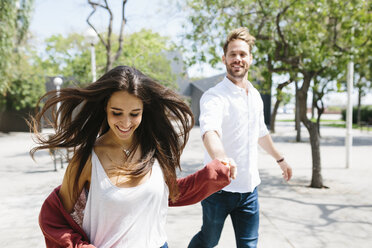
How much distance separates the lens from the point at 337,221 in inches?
179

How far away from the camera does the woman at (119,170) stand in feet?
4.56

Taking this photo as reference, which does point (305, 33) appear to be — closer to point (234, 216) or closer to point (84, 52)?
point (234, 216)

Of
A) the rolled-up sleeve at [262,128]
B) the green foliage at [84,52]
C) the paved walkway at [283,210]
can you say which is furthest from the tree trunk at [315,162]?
the green foliage at [84,52]

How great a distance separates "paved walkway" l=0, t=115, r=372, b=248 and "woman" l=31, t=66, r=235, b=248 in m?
2.40

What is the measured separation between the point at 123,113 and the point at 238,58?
1.21 meters

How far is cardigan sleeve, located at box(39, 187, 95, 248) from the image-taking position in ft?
4.27

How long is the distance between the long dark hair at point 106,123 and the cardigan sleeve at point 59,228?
0.10 metres

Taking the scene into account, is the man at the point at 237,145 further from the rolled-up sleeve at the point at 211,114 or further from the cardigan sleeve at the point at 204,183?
the cardigan sleeve at the point at 204,183

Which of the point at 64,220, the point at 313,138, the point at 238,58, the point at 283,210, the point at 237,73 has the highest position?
the point at 238,58

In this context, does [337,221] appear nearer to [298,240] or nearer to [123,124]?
[298,240]

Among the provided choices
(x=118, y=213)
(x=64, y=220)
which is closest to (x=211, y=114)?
(x=118, y=213)

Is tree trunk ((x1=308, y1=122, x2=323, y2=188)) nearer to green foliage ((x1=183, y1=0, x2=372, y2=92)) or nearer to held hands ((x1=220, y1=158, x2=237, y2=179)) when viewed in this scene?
green foliage ((x1=183, y1=0, x2=372, y2=92))

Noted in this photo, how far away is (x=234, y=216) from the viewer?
2.44 m

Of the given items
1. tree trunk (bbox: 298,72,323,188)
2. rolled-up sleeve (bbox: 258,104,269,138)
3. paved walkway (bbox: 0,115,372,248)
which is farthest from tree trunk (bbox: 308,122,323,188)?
rolled-up sleeve (bbox: 258,104,269,138)
